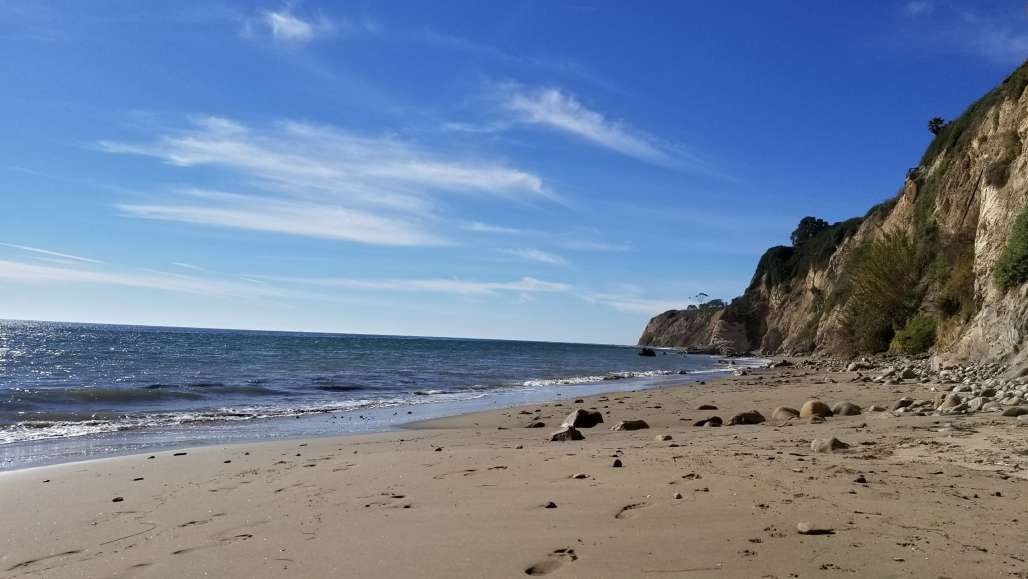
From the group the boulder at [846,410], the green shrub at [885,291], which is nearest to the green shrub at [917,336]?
the green shrub at [885,291]

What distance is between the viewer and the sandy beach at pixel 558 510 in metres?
3.77

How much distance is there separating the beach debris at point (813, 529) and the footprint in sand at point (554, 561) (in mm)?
1517

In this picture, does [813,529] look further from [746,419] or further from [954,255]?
[954,255]

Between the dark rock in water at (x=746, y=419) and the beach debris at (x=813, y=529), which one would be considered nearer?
the beach debris at (x=813, y=529)

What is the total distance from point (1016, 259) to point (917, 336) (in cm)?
1171

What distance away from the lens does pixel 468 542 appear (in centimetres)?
428

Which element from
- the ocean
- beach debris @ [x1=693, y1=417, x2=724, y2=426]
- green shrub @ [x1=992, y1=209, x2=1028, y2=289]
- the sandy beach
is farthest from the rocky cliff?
the ocean

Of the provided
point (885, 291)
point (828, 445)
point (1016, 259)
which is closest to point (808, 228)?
point (885, 291)

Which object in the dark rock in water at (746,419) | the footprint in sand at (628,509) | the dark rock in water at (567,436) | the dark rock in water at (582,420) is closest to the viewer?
the footprint in sand at (628,509)

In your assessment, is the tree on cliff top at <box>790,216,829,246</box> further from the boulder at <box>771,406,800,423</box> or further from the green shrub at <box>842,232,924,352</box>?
the boulder at <box>771,406,800,423</box>

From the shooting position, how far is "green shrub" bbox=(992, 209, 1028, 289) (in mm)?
16047

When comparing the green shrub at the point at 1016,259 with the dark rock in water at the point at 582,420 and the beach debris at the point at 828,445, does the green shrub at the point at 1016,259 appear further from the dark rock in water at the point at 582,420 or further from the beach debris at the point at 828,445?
the beach debris at the point at 828,445

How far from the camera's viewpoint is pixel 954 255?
87.4 ft

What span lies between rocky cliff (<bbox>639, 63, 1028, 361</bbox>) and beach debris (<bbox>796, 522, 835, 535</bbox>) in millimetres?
13616
